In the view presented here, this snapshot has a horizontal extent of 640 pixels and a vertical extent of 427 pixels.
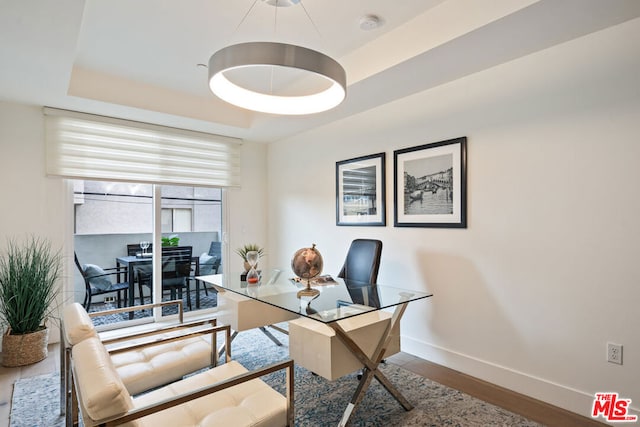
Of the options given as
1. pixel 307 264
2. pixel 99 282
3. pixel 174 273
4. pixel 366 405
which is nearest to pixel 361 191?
pixel 307 264

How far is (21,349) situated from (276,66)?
10.5ft

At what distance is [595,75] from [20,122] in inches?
189

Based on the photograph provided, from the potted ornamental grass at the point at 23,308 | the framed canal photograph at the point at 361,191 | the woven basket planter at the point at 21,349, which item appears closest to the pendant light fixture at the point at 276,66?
the framed canal photograph at the point at 361,191

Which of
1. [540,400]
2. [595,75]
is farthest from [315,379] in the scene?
[595,75]

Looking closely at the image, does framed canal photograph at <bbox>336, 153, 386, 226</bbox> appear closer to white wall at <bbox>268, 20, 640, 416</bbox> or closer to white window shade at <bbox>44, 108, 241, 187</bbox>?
white wall at <bbox>268, 20, 640, 416</bbox>

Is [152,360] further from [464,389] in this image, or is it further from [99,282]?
[99,282]

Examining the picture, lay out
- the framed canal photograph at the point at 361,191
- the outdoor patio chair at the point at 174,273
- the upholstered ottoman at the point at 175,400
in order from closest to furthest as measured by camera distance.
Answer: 1. the upholstered ottoman at the point at 175,400
2. the framed canal photograph at the point at 361,191
3. the outdoor patio chair at the point at 174,273

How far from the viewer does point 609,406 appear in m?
2.08

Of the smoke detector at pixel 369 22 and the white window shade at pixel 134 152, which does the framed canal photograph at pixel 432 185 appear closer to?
the smoke detector at pixel 369 22

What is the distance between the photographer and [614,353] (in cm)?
208

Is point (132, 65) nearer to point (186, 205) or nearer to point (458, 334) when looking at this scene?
point (186, 205)

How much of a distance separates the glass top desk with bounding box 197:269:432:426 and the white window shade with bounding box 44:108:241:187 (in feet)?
6.42

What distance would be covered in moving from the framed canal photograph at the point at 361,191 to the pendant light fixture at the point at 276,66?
134cm

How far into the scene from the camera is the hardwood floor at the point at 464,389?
2143mm
